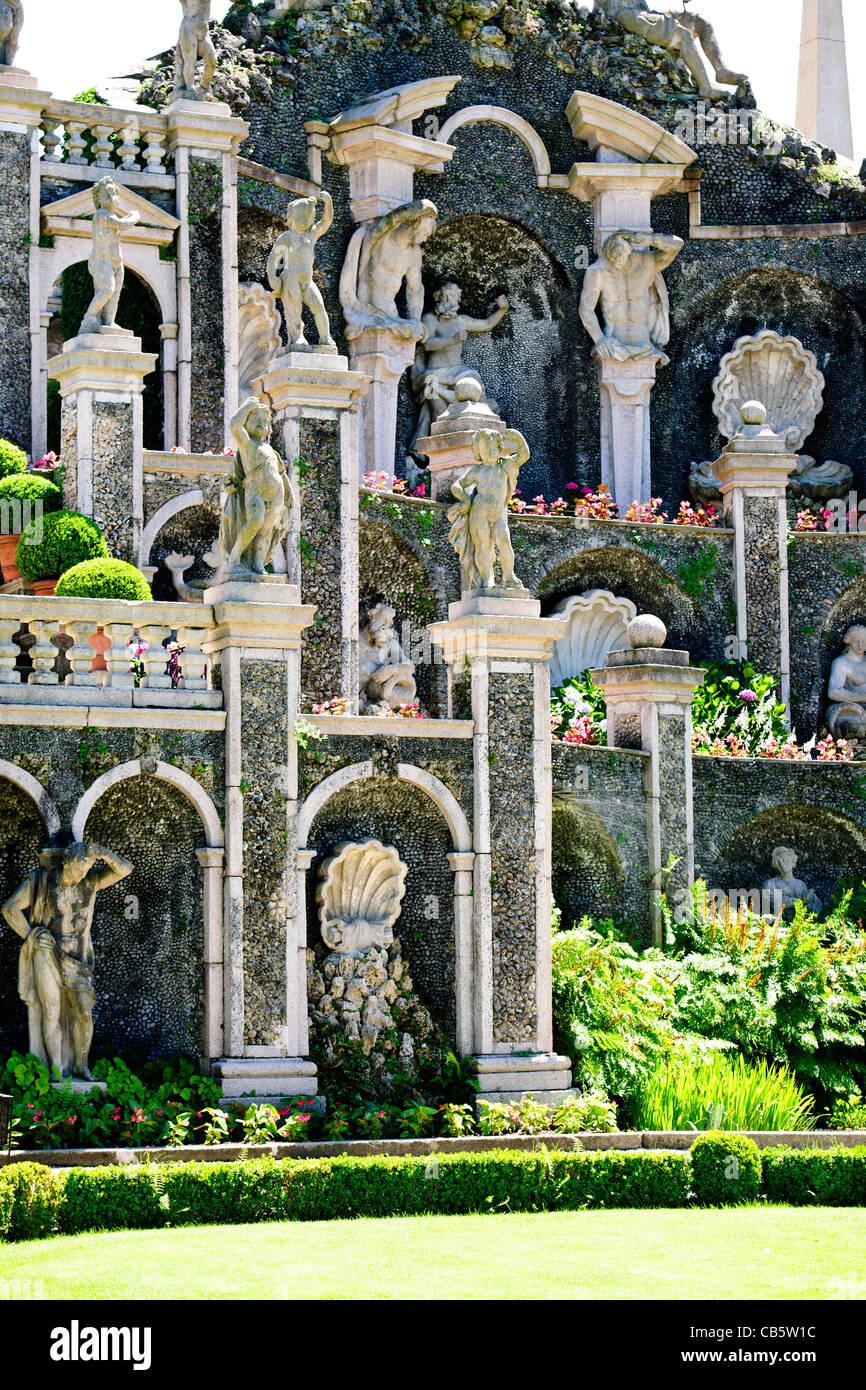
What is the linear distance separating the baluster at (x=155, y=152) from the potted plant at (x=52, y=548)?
6.33 m

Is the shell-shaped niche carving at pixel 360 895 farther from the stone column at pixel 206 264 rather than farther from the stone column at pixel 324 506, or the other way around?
the stone column at pixel 206 264

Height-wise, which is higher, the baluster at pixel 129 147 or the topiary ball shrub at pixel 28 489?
the baluster at pixel 129 147

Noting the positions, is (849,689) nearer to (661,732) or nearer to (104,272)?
(661,732)

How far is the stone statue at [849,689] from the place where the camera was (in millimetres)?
31859

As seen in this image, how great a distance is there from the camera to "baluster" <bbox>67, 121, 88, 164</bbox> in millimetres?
29631

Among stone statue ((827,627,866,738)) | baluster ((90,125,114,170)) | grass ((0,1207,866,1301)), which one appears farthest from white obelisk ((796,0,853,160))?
grass ((0,1207,866,1301))

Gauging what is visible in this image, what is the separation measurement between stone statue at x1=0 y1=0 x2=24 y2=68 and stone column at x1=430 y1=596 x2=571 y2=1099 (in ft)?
31.8

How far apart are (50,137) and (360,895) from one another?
11.2m

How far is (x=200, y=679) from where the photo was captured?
2219 centimetres

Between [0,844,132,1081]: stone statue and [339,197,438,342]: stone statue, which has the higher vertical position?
[339,197,438,342]: stone statue

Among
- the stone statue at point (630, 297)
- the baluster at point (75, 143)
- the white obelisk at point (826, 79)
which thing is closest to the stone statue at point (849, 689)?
the stone statue at point (630, 297)

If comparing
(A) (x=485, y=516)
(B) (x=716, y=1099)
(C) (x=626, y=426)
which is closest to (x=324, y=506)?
(A) (x=485, y=516)

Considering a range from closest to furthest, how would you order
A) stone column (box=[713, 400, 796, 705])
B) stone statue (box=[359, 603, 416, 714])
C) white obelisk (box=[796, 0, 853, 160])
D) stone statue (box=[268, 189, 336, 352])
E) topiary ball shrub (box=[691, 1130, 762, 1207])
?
topiary ball shrub (box=[691, 1130, 762, 1207]) → stone statue (box=[268, 189, 336, 352]) → stone statue (box=[359, 603, 416, 714]) → stone column (box=[713, 400, 796, 705]) → white obelisk (box=[796, 0, 853, 160])

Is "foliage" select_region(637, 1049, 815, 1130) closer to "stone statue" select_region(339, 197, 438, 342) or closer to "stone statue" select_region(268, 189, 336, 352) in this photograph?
"stone statue" select_region(268, 189, 336, 352)
